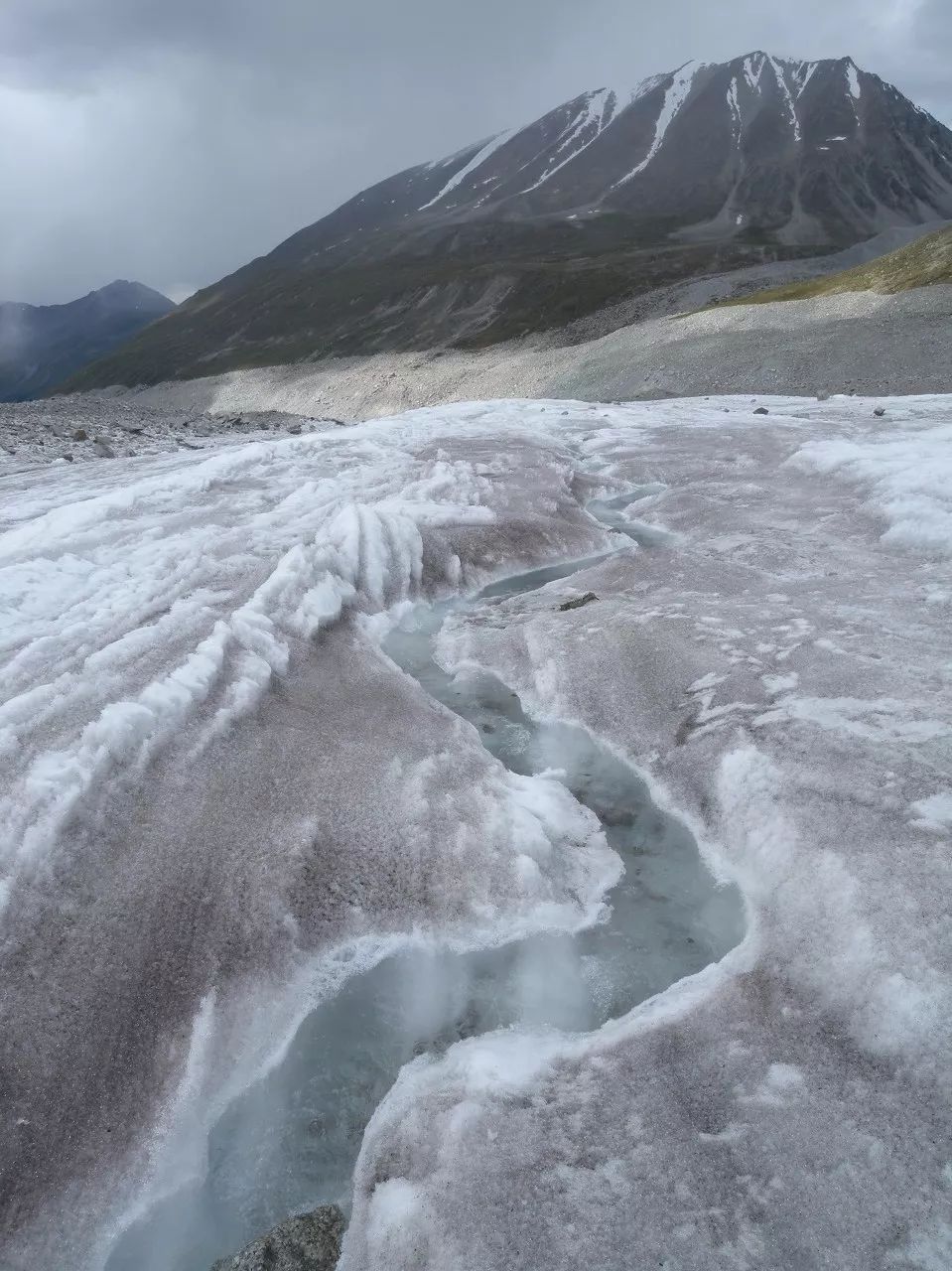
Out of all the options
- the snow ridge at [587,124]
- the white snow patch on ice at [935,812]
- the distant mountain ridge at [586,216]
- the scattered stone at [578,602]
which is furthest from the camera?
the snow ridge at [587,124]

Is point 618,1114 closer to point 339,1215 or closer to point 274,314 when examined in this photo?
point 339,1215

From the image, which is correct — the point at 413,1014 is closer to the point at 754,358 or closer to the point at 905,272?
the point at 754,358

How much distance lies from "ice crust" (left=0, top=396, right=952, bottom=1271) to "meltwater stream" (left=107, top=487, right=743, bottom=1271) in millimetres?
144

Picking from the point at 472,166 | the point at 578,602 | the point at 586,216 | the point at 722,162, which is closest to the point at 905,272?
the point at 578,602

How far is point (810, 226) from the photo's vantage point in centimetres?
11919

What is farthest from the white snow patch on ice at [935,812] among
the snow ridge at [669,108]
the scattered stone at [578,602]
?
the snow ridge at [669,108]

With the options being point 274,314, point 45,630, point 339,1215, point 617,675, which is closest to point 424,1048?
point 339,1215

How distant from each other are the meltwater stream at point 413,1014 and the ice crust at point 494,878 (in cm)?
14

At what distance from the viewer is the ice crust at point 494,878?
3.06 m

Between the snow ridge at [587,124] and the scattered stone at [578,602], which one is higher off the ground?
the snow ridge at [587,124]

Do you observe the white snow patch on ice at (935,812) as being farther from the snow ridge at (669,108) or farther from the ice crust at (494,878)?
the snow ridge at (669,108)

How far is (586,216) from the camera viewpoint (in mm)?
129375

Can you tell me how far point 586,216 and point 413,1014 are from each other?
148777 mm

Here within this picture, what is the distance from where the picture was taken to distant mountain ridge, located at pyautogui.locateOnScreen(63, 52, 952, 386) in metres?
89.9
